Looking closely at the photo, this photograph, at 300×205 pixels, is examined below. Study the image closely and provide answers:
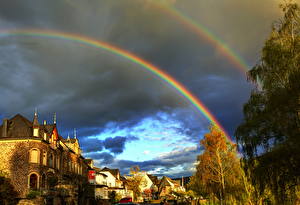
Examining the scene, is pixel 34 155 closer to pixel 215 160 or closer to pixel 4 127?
pixel 4 127

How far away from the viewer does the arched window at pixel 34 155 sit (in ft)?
128

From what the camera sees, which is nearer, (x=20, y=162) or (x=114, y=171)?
(x=20, y=162)

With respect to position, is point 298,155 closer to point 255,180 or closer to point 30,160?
point 255,180

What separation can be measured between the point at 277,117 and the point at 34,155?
107 ft

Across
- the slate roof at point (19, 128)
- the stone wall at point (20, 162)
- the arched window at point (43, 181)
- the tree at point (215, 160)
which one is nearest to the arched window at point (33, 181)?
the stone wall at point (20, 162)

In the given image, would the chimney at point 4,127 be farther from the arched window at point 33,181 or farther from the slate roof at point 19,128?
the arched window at point 33,181

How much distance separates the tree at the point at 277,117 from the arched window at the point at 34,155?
2935 centimetres

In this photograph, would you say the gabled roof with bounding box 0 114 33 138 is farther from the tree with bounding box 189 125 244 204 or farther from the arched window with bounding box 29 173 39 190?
the tree with bounding box 189 125 244 204

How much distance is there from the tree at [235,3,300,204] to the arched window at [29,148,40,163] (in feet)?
96.3

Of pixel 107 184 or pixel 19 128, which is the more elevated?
pixel 19 128

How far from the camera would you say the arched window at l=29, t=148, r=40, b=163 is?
3894 cm

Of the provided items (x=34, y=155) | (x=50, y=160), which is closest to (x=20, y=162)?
(x=34, y=155)

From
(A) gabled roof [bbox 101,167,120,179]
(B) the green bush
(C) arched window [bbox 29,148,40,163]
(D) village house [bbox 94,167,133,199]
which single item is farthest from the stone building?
(A) gabled roof [bbox 101,167,120,179]

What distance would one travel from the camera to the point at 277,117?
1466cm
